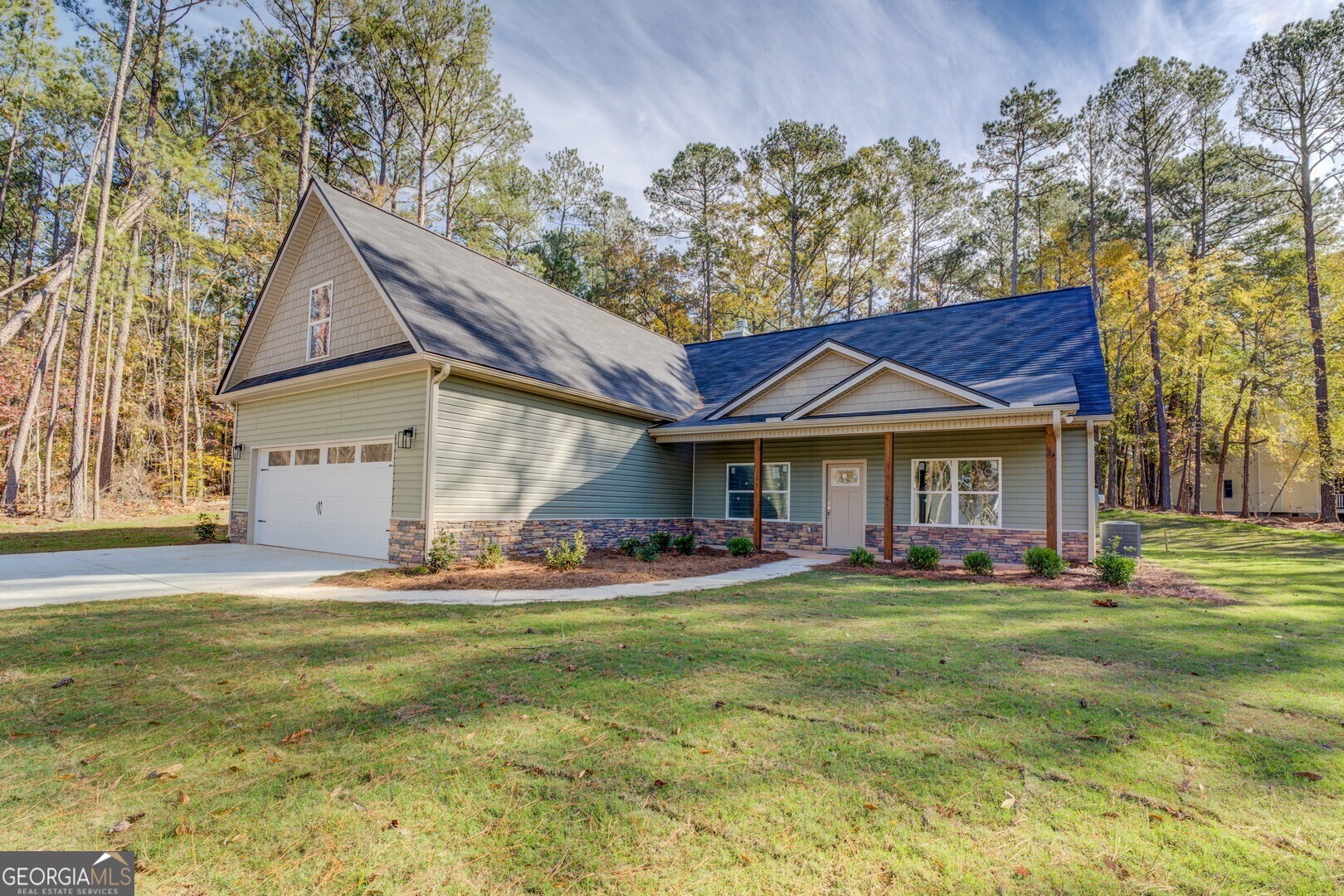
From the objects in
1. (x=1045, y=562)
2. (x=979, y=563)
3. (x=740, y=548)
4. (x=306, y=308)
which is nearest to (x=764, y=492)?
(x=740, y=548)

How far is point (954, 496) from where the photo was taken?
11.9 meters

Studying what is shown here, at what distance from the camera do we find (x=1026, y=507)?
441 inches

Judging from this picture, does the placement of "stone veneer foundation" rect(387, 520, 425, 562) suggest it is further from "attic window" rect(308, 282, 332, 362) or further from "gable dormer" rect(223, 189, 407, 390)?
"attic window" rect(308, 282, 332, 362)

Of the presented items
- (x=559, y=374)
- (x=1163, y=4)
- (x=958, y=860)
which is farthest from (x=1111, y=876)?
(x=1163, y=4)

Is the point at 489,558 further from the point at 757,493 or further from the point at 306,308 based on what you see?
the point at 306,308

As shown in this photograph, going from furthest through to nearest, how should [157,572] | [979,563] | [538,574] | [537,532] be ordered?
[537,532]
[979,563]
[538,574]
[157,572]

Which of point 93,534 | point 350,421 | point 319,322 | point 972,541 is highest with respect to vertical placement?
point 319,322

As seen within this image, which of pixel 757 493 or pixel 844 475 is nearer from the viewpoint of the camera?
pixel 757 493

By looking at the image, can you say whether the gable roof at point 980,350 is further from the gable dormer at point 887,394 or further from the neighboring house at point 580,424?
the gable dormer at point 887,394

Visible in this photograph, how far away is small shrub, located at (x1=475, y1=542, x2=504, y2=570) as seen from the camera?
935 cm

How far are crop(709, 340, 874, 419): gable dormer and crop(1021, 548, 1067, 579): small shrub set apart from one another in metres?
4.71

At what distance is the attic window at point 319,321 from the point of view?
11.4 metres

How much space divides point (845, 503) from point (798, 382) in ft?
9.00

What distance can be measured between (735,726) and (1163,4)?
13418 mm
